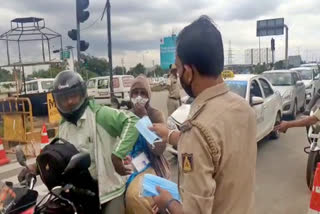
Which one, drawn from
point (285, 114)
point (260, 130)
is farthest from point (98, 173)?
point (285, 114)

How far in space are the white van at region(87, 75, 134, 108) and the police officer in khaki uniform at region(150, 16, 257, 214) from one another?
19794 mm

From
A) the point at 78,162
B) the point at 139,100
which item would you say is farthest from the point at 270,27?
the point at 78,162

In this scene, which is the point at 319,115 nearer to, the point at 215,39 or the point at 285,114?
the point at 215,39

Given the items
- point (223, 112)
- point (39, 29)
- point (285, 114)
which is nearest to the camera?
point (223, 112)

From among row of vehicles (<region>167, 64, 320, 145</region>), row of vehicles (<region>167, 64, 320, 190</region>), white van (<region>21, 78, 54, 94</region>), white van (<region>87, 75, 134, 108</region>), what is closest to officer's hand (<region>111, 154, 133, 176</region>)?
row of vehicles (<region>167, 64, 320, 190</region>)

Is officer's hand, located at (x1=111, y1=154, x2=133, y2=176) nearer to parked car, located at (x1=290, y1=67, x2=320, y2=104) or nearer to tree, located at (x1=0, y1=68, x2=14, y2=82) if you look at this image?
parked car, located at (x1=290, y1=67, x2=320, y2=104)

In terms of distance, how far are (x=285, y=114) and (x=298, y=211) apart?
770 centimetres

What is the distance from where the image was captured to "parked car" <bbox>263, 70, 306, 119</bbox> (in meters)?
11.9

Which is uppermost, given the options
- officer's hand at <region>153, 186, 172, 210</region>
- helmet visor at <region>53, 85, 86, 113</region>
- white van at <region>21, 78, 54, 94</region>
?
helmet visor at <region>53, 85, 86, 113</region>

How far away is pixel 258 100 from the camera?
302 inches

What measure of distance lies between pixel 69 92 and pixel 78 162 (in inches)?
20.7

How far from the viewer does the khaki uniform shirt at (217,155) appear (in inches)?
51.9

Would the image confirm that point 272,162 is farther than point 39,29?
No

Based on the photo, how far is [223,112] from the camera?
1.40m
